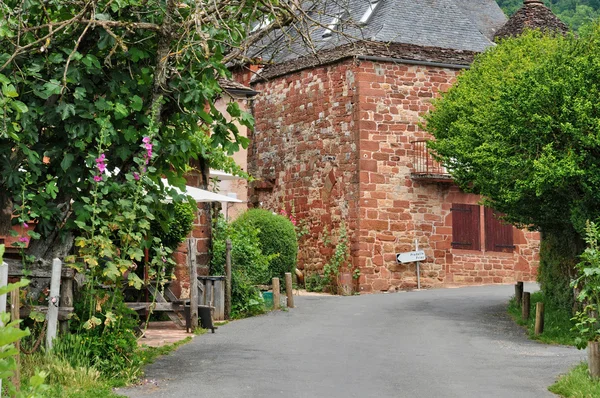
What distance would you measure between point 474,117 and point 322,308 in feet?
15.3

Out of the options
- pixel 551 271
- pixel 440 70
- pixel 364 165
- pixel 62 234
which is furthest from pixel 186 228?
pixel 440 70

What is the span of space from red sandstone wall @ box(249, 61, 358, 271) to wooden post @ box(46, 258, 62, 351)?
16.3 metres

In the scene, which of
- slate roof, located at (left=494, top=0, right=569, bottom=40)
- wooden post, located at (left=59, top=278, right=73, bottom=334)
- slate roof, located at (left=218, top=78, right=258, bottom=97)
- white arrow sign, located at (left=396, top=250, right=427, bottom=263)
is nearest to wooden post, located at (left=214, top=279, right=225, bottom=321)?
slate roof, located at (left=218, top=78, right=258, bottom=97)

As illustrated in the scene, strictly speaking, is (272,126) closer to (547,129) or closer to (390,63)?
(390,63)

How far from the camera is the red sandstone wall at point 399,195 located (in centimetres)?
2544

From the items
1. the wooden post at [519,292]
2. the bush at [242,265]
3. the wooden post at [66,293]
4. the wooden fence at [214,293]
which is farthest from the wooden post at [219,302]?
the wooden post at [66,293]

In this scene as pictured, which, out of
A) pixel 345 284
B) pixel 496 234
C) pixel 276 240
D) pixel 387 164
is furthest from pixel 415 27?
pixel 276 240

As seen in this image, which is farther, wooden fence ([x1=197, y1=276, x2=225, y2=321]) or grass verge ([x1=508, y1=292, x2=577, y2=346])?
wooden fence ([x1=197, y1=276, x2=225, y2=321])

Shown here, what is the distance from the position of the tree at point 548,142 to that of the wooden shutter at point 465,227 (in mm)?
7727

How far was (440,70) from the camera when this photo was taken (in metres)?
26.4

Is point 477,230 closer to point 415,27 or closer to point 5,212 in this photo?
point 415,27

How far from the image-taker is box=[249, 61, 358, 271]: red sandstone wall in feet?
84.9

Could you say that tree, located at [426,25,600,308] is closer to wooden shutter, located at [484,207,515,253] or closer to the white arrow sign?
the white arrow sign

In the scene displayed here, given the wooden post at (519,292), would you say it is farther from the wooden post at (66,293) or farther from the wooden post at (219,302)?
the wooden post at (66,293)
